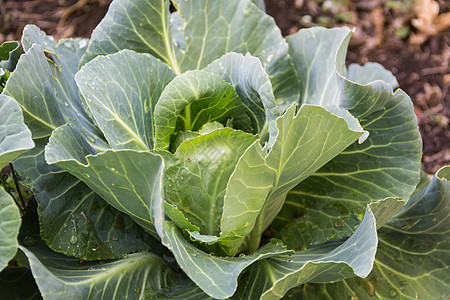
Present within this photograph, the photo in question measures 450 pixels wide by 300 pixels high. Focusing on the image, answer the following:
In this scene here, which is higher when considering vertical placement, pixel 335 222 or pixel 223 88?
pixel 223 88

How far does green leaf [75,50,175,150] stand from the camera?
1.40 metres

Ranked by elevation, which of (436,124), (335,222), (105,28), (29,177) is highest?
(105,28)

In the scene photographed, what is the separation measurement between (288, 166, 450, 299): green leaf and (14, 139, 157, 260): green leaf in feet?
2.11

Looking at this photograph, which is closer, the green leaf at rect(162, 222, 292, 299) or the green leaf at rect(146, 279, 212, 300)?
the green leaf at rect(162, 222, 292, 299)

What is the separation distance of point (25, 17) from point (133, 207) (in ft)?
7.88

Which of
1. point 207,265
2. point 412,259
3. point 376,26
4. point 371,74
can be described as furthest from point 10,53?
point 376,26

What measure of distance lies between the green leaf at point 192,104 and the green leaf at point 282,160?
35cm

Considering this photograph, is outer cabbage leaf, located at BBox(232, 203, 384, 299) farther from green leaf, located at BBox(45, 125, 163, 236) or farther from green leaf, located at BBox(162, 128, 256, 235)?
green leaf, located at BBox(45, 125, 163, 236)

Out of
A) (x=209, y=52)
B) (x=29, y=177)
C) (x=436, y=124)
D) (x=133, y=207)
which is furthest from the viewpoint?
(x=436, y=124)

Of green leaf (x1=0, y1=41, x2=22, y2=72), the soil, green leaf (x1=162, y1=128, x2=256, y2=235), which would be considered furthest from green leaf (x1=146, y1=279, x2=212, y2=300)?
the soil

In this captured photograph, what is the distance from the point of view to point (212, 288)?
1186 millimetres

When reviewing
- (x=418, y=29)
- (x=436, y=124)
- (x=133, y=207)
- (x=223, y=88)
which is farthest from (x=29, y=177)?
(x=418, y=29)

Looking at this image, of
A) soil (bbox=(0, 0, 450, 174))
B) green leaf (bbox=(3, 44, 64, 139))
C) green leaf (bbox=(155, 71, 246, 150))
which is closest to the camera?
green leaf (bbox=(3, 44, 64, 139))

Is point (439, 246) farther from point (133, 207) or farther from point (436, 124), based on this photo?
point (436, 124)
